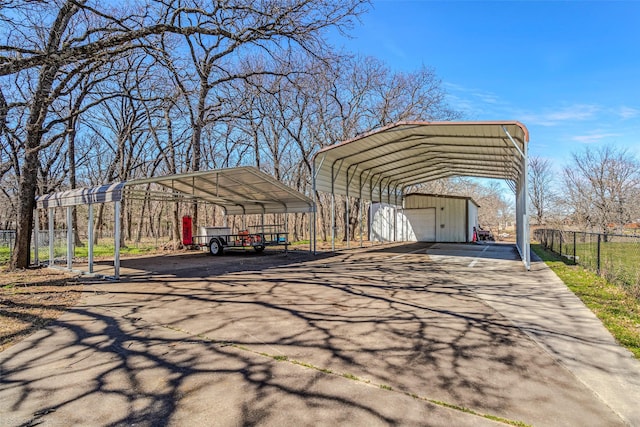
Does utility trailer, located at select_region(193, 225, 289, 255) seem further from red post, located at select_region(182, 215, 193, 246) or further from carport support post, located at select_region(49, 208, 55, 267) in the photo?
carport support post, located at select_region(49, 208, 55, 267)

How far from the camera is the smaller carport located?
9203 mm

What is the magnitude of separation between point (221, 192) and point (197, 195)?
60.8 inches

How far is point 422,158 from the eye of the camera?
772 inches

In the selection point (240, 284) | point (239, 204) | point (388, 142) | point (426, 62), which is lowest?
point (240, 284)

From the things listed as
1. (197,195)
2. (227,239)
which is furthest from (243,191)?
(227,239)

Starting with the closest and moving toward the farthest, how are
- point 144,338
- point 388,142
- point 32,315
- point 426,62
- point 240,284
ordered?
point 144,338 < point 32,315 < point 240,284 < point 388,142 < point 426,62

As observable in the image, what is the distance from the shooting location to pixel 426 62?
23.4m

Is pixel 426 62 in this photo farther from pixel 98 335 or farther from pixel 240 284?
pixel 98 335

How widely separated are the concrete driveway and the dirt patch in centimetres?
28

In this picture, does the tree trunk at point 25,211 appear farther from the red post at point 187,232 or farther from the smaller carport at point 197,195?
the red post at point 187,232

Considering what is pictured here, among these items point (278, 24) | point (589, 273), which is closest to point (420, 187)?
point (589, 273)

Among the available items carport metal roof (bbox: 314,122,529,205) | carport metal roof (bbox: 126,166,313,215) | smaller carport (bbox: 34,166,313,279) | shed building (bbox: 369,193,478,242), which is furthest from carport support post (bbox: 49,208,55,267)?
shed building (bbox: 369,193,478,242)

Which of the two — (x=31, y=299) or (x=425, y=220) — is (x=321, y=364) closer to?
(x=31, y=299)

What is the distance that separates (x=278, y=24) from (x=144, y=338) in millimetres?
7000
